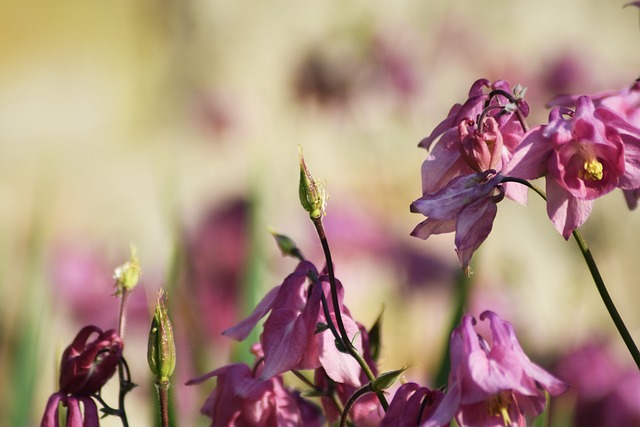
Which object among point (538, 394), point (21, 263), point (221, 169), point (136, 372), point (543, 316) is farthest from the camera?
point (221, 169)

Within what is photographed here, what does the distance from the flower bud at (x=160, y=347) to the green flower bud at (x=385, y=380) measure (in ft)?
0.42

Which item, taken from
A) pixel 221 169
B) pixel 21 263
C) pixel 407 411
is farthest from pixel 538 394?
pixel 221 169

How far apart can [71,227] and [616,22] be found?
6.91 ft

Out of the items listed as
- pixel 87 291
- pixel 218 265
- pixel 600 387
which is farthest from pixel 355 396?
pixel 87 291

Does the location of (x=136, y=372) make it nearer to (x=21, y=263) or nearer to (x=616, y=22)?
(x=21, y=263)

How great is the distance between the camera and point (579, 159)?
650 mm

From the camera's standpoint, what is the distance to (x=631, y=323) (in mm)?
2785

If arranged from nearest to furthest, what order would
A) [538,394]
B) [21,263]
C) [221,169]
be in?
[538,394] → [21,263] → [221,169]

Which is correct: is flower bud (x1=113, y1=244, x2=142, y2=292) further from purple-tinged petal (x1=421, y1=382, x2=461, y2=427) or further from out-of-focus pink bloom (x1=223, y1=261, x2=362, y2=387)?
purple-tinged petal (x1=421, y1=382, x2=461, y2=427)

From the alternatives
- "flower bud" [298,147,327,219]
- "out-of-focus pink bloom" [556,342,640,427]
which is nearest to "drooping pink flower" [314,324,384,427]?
"flower bud" [298,147,327,219]

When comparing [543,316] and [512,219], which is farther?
[512,219]

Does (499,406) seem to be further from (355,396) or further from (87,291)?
(87,291)

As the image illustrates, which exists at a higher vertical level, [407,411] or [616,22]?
[616,22]

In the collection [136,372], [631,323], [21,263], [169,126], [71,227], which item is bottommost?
[631,323]
